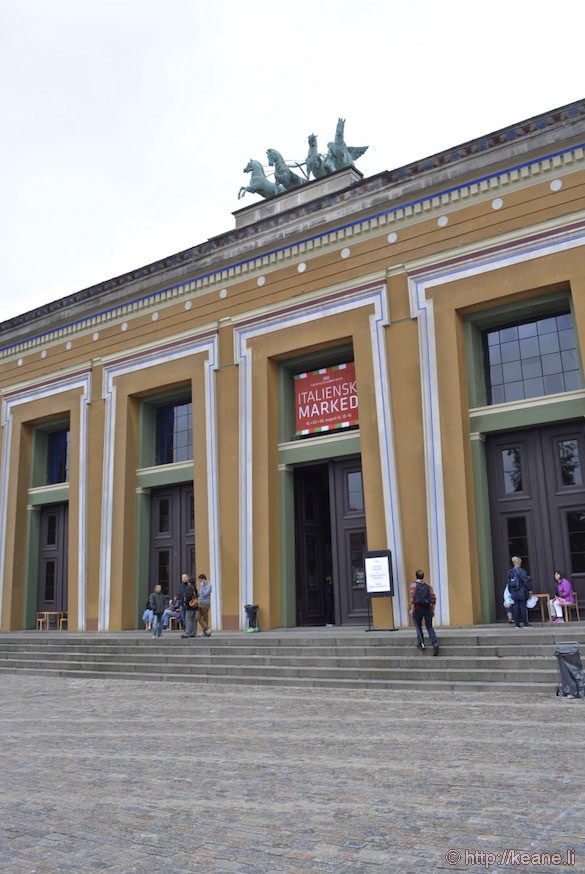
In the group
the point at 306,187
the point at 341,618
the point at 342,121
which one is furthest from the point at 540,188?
the point at 341,618

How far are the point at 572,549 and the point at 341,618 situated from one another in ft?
18.4

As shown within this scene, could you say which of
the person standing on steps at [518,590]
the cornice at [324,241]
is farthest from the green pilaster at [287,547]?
the person standing on steps at [518,590]

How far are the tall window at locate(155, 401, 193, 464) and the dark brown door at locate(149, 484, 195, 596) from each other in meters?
1.03

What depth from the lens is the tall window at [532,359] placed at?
15930 mm

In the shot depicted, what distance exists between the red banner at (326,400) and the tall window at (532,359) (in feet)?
10.9

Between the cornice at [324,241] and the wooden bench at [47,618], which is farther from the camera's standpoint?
the wooden bench at [47,618]

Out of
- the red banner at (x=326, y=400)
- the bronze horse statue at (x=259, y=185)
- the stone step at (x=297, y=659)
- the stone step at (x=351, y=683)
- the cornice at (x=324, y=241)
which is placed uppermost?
the bronze horse statue at (x=259, y=185)

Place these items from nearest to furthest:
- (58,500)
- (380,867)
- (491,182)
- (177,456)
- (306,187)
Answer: (380,867), (491,182), (306,187), (177,456), (58,500)

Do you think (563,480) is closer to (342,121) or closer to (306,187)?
(306,187)

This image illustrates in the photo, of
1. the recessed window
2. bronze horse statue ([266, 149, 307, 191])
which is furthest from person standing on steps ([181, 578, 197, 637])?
bronze horse statue ([266, 149, 307, 191])

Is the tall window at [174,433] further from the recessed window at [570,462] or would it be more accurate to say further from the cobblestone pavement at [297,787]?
the cobblestone pavement at [297,787]

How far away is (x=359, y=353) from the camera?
17.6 metres

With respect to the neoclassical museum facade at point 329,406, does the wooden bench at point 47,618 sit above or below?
below

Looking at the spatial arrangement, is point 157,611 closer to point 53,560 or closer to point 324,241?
point 53,560
